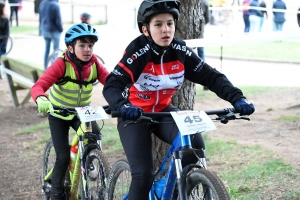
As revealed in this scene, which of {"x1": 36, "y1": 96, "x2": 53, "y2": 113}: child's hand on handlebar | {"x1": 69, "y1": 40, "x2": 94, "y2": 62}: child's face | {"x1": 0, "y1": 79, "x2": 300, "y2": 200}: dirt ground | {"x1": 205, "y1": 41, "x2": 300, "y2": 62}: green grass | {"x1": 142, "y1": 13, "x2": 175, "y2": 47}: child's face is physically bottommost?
{"x1": 205, "y1": 41, "x2": 300, "y2": 62}: green grass

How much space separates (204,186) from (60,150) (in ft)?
6.55

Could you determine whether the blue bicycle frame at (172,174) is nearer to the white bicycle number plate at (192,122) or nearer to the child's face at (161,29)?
the white bicycle number plate at (192,122)

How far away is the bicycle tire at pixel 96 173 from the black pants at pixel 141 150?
75 centimetres

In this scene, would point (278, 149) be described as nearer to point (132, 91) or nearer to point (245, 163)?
point (245, 163)

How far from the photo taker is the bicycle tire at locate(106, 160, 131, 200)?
14.6ft

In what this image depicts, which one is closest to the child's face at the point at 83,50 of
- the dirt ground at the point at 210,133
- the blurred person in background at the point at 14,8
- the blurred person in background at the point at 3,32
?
the dirt ground at the point at 210,133

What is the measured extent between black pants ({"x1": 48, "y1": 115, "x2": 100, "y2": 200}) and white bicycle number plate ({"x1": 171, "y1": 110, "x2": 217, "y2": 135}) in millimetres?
1891

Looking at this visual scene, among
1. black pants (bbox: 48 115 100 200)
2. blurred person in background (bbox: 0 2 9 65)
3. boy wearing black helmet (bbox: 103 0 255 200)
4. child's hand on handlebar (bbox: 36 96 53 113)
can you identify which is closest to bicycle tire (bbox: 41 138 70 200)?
black pants (bbox: 48 115 100 200)

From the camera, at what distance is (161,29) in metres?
3.90

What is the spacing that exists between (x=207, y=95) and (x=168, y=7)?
7757mm

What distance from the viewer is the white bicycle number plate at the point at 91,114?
4629mm

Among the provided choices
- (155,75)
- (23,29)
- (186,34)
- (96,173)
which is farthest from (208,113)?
(23,29)

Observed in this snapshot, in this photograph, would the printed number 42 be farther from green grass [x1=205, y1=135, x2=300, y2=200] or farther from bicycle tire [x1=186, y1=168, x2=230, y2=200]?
green grass [x1=205, y1=135, x2=300, y2=200]

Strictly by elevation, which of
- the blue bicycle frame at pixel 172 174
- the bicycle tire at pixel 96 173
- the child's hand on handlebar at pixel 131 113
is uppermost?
the child's hand on handlebar at pixel 131 113
